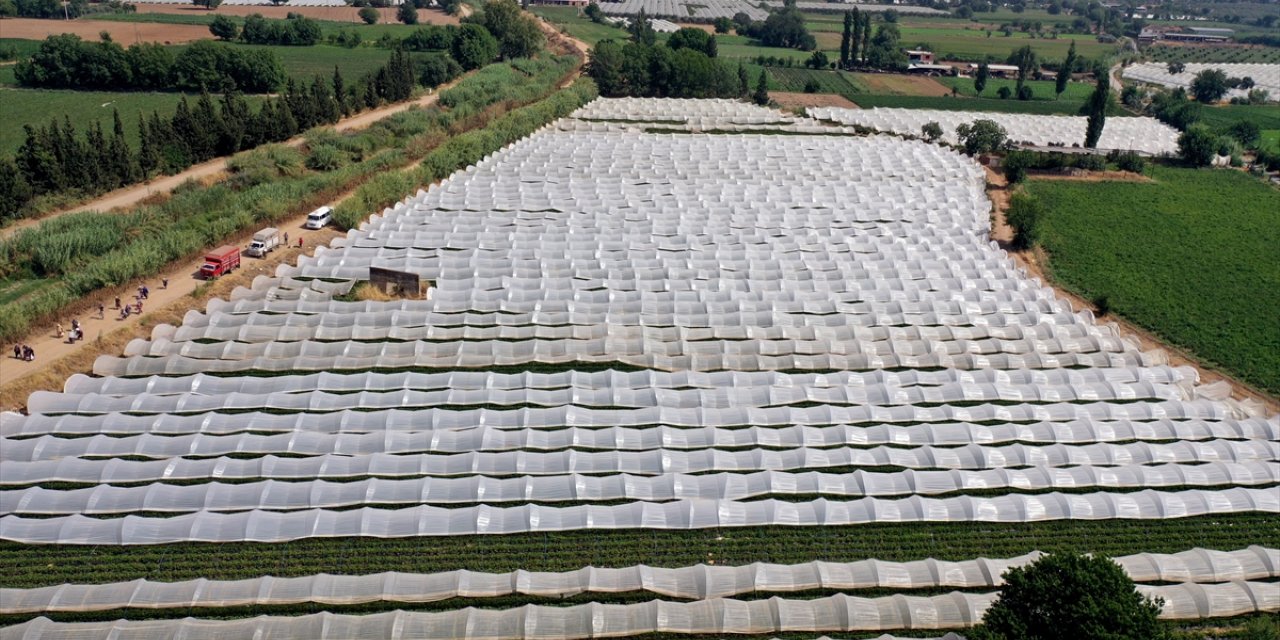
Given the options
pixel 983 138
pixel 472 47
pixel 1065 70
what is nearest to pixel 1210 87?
pixel 1065 70

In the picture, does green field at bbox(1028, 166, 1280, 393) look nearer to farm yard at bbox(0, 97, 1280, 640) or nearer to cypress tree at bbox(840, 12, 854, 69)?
farm yard at bbox(0, 97, 1280, 640)

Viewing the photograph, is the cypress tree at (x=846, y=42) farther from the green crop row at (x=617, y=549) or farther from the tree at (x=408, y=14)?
the green crop row at (x=617, y=549)

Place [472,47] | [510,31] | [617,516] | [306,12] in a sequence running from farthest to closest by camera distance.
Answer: [306,12] → [510,31] → [472,47] → [617,516]

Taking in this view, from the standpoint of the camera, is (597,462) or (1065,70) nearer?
(597,462)

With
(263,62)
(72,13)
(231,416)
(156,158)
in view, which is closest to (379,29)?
(72,13)

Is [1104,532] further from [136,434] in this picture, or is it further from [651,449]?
[136,434]

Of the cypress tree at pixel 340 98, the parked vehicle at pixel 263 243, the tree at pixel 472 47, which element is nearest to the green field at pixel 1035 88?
the tree at pixel 472 47

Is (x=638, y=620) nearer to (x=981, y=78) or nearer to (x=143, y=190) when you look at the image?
(x=143, y=190)
